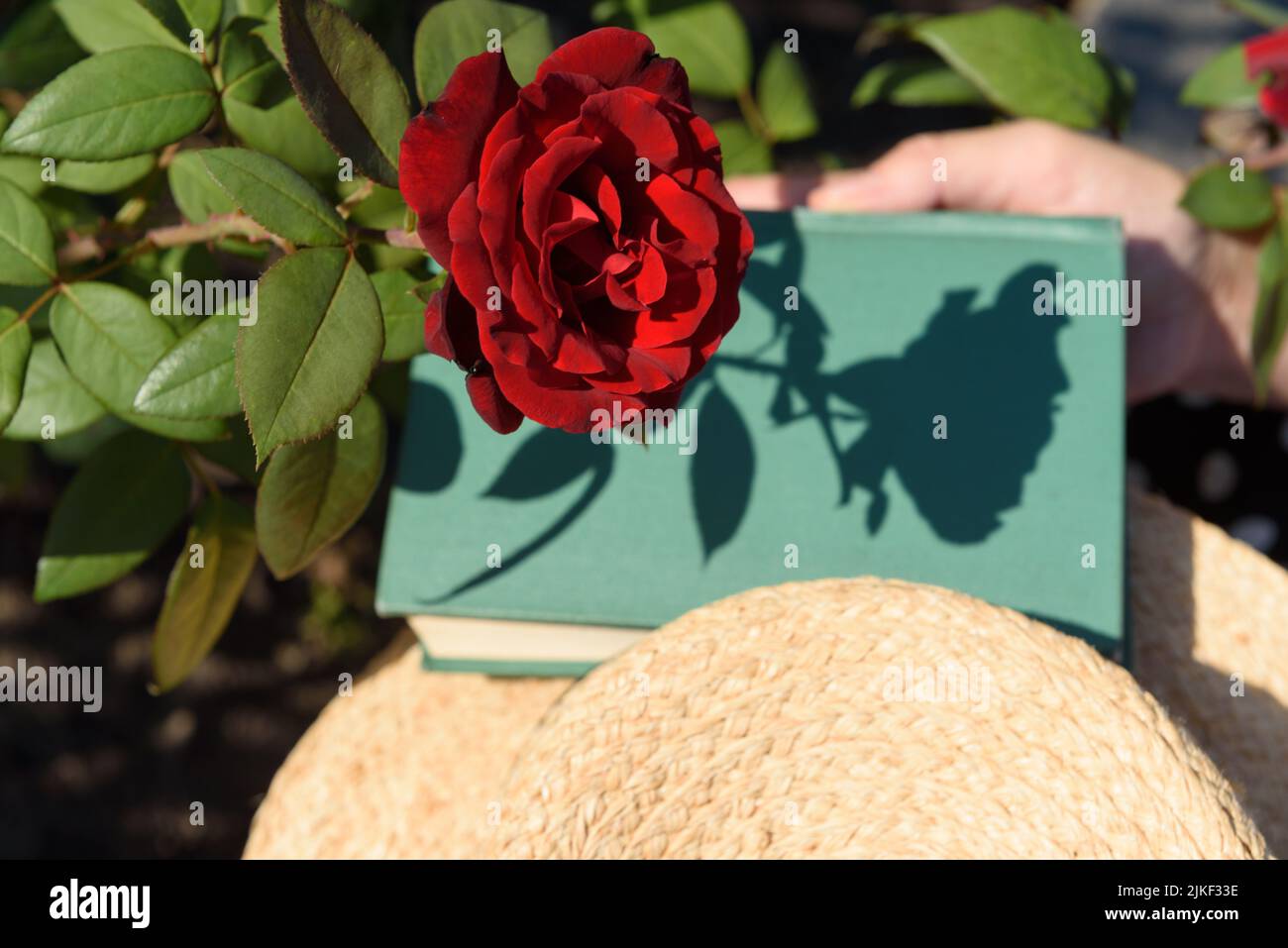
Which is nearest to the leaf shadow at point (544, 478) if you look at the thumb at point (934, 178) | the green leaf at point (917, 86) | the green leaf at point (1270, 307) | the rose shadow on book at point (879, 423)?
the rose shadow on book at point (879, 423)

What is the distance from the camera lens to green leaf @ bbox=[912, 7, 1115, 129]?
3.24ft

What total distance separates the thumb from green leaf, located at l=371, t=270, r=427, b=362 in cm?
46

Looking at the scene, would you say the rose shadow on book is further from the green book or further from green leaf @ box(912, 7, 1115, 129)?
green leaf @ box(912, 7, 1115, 129)

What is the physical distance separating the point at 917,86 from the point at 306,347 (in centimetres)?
71

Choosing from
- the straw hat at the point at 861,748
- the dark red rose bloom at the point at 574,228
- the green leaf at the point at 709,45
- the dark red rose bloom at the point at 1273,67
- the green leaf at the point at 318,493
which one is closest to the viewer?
the dark red rose bloom at the point at 574,228

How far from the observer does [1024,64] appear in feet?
3.29

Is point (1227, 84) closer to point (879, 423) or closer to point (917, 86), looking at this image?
point (917, 86)

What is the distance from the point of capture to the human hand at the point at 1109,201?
1.02 metres

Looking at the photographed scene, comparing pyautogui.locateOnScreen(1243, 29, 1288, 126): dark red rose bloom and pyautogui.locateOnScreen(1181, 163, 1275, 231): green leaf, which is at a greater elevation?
pyautogui.locateOnScreen(1243, 29, 1288, 126): dark red rose bloom

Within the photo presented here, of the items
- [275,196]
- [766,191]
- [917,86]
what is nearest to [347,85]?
[275,196]

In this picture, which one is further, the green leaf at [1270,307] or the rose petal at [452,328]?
the green leaf at [1270,307]

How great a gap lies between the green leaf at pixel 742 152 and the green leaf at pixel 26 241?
1.78 feet

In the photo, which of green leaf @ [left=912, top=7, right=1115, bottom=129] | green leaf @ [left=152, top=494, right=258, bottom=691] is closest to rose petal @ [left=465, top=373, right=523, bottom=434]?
green leaf @ [left=152, top=494, right=258, bottom=691]

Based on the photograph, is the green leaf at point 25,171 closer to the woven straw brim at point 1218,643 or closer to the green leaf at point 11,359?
the green leaf at point 11,359
